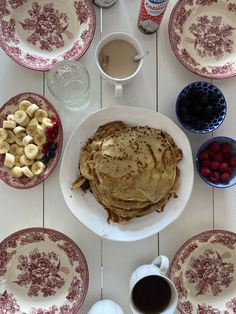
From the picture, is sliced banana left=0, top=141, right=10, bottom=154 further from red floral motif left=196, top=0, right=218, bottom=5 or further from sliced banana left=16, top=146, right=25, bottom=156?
red floral motif left=196, top=0, right=218, bottom=5

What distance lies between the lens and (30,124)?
47.3 inches

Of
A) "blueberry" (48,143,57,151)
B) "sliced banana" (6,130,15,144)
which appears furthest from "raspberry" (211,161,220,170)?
"sliced banana" (6,130,15,144)

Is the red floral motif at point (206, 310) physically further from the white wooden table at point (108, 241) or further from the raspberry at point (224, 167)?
the raspberry at point (224, 167)

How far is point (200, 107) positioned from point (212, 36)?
22cm

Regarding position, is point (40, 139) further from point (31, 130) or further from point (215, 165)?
point (215, 165)

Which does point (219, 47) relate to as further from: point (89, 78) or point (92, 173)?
point (92, 173)

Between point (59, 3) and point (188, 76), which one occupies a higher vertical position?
point (59, 3)

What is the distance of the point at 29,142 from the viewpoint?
3.91 ft

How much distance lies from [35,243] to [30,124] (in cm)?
30

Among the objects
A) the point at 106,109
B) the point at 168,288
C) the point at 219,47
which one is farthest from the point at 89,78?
the point at 168,288

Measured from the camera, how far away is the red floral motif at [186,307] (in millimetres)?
1225

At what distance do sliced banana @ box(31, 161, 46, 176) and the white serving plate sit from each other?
2.1 inches

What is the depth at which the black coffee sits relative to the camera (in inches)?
43.7

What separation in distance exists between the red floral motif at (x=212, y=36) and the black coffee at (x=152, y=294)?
584 millimetres
